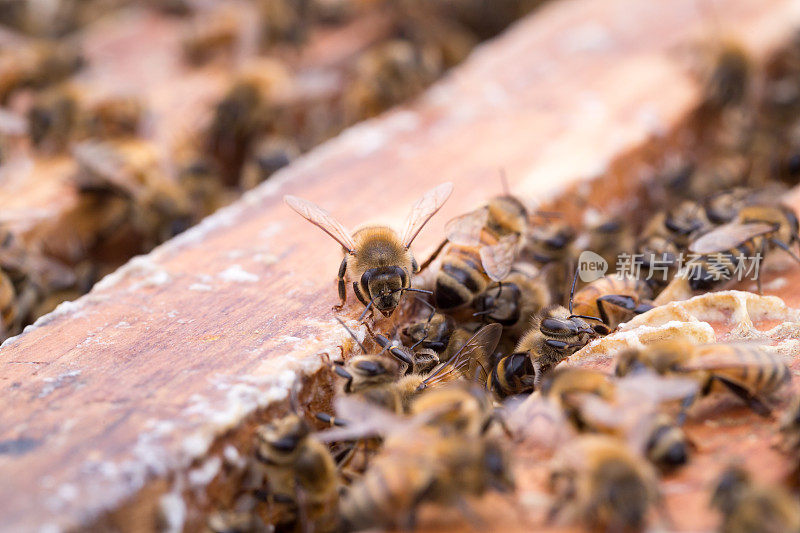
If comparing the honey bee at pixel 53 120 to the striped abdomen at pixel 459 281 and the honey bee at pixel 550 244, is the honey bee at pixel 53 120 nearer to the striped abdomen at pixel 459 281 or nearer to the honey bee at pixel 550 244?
the striped abdomen at pixel 459 281

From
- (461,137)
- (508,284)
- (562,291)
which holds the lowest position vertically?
(562,291)

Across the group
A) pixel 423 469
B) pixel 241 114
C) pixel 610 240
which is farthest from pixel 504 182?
pixel 423 469

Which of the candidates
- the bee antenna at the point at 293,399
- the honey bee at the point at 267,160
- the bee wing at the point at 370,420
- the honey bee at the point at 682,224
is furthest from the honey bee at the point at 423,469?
the honey bee at the point at 267,160

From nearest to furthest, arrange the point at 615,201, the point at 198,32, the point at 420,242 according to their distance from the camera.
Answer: the point at 420,242 → the point at 615,201 → the point at 198,32

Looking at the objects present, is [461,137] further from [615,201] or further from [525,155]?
[615,201]

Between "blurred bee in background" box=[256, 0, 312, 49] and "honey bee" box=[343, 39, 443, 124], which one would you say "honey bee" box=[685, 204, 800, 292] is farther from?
"blurred bee in background" box=[256, 0, 312, 49]

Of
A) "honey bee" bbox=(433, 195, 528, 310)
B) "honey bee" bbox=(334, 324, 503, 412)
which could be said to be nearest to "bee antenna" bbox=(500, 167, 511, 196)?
"honey bee" bbox=(433, 195, 528, 310)

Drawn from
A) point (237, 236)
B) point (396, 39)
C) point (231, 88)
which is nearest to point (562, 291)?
point (237, 236)

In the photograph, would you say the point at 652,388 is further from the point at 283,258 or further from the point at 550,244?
the point at 283,258
